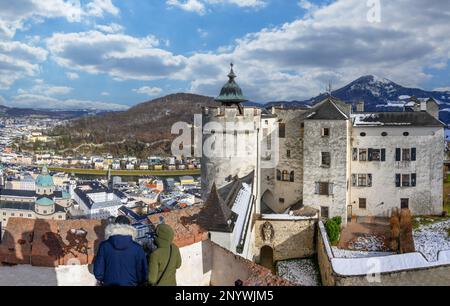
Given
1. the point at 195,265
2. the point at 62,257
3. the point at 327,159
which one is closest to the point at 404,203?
the point at 327,159

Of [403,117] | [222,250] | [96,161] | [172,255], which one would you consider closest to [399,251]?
[403,117]

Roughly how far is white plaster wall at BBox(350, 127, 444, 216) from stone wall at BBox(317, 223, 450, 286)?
10983mm

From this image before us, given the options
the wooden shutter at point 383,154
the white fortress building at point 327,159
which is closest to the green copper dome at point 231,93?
the white fortress building at point 327,159

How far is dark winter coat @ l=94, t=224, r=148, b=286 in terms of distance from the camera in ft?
20.2

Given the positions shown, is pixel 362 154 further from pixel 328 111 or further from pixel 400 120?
pixel 328 111

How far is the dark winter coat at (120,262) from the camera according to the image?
6.16m

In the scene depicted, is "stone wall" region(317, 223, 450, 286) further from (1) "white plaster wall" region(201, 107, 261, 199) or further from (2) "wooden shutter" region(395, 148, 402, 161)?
(2) "wooden shutter" region(395, 148, 402, 161)

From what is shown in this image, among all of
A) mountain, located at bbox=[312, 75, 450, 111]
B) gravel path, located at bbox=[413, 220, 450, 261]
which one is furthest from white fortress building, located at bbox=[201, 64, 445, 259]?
mountain, located at bbox=[312, 75, 450, 111]

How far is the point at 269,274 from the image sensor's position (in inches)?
382

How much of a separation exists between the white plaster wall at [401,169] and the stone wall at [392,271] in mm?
10983

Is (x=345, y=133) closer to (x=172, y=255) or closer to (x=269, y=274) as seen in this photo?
(x=269, y=274)

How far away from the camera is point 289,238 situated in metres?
24.3

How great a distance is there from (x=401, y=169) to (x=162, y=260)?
80.2 feet
